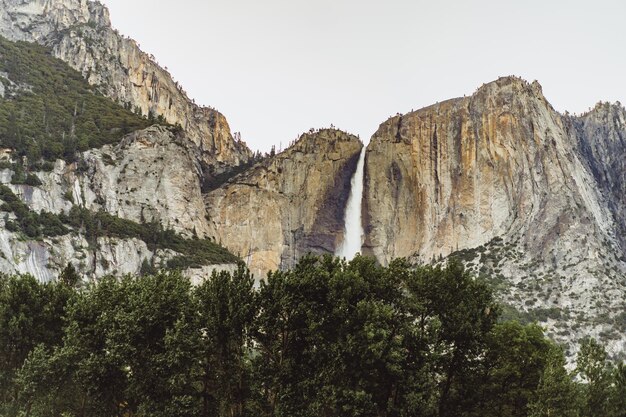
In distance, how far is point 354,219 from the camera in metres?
143

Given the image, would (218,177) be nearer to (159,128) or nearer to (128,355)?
(159,128)

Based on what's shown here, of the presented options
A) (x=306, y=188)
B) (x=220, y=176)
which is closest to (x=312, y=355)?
(x=306, y=188)

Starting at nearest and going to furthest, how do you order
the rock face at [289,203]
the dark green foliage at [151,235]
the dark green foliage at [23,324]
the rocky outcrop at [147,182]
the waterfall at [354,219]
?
the dark green foliage at [23,324]
the dark green foliage at [151,235]
the rocky outcrop at [147,182]
the rock face at [289,203]
the waterfall at [354,219]

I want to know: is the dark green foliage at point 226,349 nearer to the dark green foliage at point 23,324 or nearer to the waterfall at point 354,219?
the dark green foliage at point 23,324

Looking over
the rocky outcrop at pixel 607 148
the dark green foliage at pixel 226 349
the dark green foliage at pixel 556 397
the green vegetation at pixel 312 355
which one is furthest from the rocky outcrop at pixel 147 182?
the rocky outcrop at pixel 607 148

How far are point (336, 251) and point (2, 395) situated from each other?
342 feet

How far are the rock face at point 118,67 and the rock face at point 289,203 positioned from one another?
25868 millimetres

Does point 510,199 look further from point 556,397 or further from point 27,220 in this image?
point 556,397

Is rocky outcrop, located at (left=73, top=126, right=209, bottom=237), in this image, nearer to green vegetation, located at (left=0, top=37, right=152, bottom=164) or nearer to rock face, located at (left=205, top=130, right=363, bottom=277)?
green vegetation, located at (left=0, top=37, right=152, bottom=164)

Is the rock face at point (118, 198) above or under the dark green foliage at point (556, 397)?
above

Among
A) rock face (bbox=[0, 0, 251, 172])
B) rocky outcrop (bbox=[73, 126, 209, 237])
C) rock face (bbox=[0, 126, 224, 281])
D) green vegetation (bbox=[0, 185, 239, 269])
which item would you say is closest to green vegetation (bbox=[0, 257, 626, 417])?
rock face (bbox=[0, 126, 224, 281])

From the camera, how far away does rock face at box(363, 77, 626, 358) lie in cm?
10112

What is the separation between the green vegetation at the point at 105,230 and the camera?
85.6 meters

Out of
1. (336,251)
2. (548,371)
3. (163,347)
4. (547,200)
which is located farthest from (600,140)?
(163,347)
